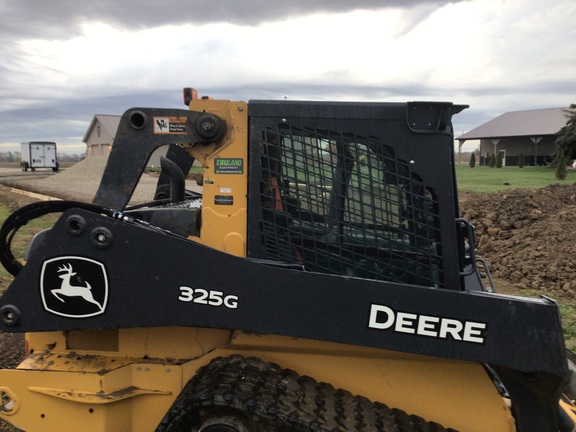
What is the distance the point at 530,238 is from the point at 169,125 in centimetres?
931

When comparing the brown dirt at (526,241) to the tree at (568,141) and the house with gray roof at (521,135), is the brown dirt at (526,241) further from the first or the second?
the house with gray roof at (521,135)

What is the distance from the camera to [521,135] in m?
50.5

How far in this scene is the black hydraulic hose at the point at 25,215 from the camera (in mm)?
2851

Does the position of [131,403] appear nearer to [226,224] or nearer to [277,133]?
[226,224]

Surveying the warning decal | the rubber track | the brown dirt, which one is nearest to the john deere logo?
the rubber track

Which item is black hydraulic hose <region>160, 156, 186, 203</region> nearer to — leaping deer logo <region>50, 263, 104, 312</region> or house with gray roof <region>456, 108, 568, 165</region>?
leaping deer logo <region>50, 263, 104, 312</region>

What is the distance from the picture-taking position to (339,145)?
2834mm

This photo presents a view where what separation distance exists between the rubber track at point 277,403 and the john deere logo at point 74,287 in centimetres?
66

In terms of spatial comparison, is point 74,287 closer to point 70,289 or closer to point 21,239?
point 70,289

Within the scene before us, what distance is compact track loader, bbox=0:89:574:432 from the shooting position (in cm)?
262

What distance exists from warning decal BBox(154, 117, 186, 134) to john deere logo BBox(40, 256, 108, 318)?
2.60ft

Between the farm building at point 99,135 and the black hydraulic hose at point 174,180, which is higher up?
the farm building at point 99,135

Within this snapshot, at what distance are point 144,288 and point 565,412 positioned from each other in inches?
103

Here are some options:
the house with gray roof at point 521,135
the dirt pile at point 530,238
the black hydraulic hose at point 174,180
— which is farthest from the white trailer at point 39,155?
the black hydraulic hose at point 174,180
